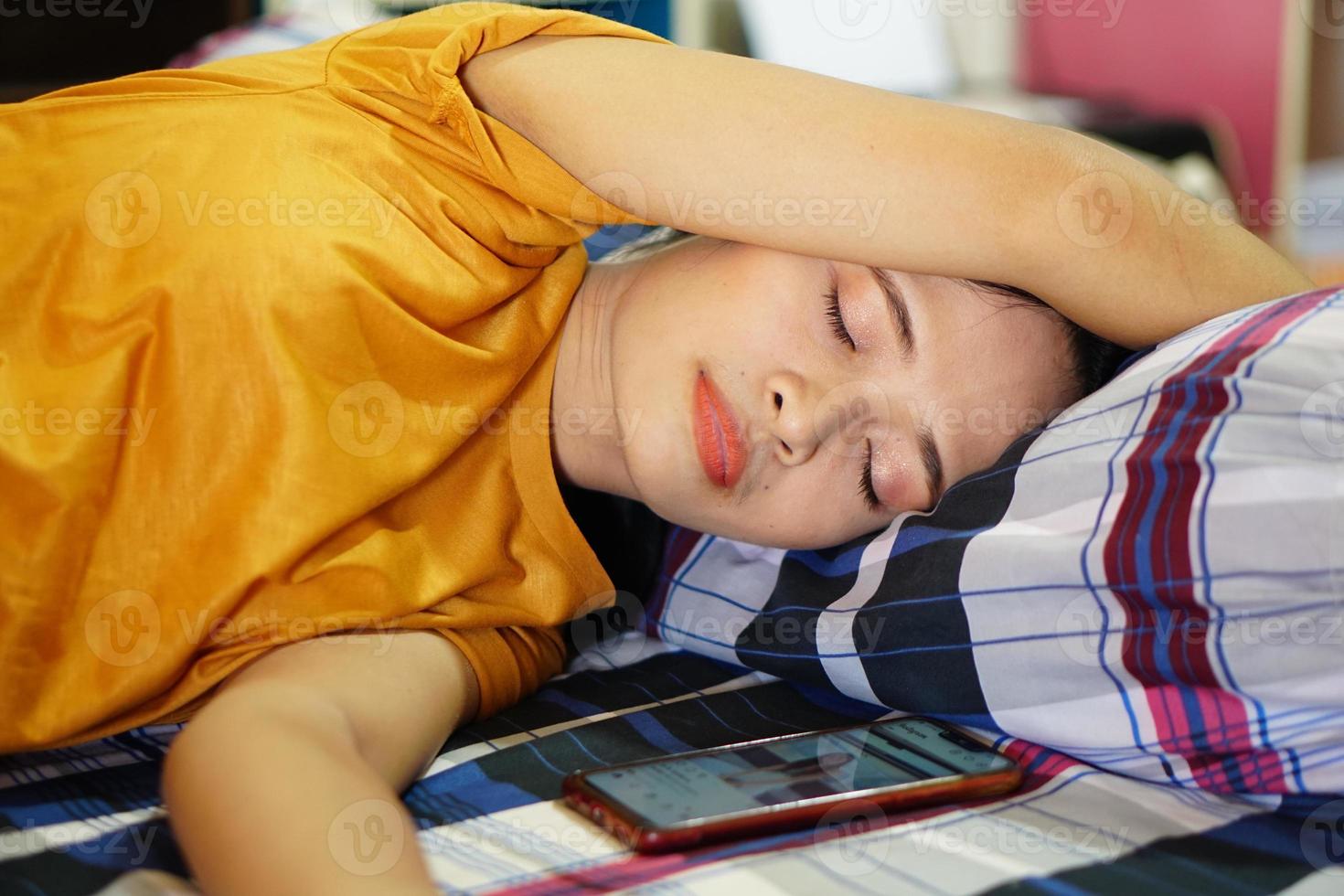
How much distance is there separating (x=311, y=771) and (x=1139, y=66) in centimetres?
323

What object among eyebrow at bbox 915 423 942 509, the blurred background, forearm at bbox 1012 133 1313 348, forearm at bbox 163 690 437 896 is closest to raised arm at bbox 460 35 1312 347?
forearm at bbox 1012 133 1313 348

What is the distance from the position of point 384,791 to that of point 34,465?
338 millimetres

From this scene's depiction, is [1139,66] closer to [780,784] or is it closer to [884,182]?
[884,182]

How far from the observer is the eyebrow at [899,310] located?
2.83 feet

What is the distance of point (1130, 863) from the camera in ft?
1.98

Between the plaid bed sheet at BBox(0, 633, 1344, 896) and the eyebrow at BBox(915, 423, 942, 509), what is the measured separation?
206mm

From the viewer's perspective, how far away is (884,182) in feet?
2.69

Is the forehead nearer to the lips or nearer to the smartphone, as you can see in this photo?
the lips

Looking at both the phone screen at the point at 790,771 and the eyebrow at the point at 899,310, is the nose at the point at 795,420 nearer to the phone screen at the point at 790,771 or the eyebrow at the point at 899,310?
the eyebrow at the point at 899,310

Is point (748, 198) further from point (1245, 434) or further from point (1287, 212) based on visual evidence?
point (1287, 212)

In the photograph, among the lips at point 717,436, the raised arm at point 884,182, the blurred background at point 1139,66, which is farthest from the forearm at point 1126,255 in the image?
the blurred background at point 1139,66

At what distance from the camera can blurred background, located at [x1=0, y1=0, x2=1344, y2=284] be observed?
2.71 meters

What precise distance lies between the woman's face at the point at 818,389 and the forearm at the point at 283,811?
1.13 ft

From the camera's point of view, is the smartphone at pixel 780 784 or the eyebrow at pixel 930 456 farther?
the eyebrow at pixel 930 456
